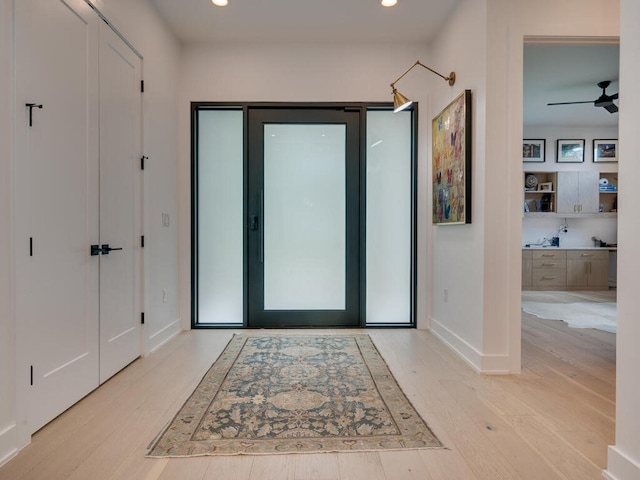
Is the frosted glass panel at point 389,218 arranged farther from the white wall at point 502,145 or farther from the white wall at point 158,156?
the white wall at point 158,156

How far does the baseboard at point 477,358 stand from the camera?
8.47 ft

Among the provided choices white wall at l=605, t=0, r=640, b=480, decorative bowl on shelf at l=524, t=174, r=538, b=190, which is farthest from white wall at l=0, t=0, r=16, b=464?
decorative bowl on shelf at l=524, t=174, r=538, b=190

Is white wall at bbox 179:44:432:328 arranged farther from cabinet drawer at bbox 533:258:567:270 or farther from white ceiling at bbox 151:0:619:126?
cabinet drawer at bbox 533:258:567:270

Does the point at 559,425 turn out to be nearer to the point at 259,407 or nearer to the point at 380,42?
the point at 259,407

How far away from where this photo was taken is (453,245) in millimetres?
3191

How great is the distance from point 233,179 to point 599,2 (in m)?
3.24

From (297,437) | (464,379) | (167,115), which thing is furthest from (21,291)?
(464,379)

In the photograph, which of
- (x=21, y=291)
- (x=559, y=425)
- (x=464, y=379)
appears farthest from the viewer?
(x=464, y=379)

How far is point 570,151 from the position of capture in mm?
6730

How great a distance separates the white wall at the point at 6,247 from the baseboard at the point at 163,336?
54.4 inches

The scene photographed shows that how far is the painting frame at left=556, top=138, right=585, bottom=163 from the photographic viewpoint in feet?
22.1

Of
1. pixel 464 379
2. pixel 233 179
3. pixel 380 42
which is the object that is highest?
pixel 380 42

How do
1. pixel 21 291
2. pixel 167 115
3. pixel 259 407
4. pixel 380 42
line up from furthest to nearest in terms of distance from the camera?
pixel 380 42 < pixel 167 115 < pixel 259 407 < pixel 21 291

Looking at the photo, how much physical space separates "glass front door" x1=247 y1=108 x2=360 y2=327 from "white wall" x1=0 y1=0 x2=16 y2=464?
7.43 feet
